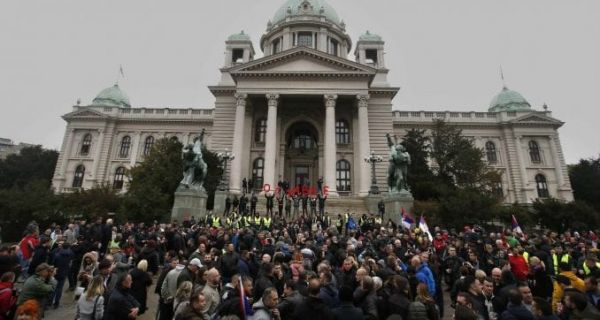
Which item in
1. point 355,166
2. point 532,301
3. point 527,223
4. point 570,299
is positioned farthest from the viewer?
point 355,166

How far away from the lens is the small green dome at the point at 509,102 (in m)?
51.2

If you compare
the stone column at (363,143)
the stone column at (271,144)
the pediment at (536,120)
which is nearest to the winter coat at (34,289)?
the stone column at (271,144)

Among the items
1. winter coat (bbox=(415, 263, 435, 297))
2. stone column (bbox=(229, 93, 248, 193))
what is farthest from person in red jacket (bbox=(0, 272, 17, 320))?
stone column (bbox=(229, 93, 248, 193))

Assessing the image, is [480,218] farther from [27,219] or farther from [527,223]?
[27,219]

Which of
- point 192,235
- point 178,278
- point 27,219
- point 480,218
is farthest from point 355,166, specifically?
point 178,278

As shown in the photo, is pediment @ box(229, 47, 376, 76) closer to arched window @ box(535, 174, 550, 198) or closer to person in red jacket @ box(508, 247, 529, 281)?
person in red jacket @ box(508, 247, 529, 281)

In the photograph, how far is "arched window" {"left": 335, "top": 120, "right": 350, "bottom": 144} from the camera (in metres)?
39.1

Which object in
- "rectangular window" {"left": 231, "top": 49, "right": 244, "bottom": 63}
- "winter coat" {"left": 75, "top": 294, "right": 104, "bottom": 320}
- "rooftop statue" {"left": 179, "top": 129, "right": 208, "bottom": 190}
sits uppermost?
"rectangular window" {"left": 231, "top": 49, "right": 244, "bottom": 63}

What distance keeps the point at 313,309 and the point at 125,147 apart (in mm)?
52075

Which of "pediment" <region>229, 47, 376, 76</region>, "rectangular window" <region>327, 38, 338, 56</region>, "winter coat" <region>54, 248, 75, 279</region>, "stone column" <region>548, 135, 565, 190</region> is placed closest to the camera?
"winter coat" <region>54, 248, 75, 279</region>

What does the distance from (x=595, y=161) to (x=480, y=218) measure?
39.8 m

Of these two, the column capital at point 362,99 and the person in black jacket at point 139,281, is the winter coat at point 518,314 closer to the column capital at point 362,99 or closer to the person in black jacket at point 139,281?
the person in black jacket at point 139,281

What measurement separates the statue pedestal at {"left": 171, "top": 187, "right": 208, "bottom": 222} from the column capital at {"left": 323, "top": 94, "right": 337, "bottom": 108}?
55.8ft

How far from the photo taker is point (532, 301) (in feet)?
16.3
